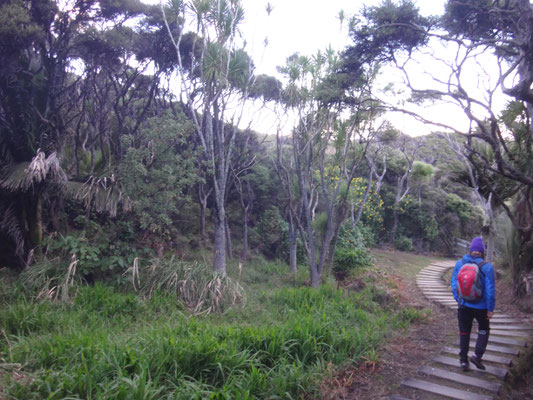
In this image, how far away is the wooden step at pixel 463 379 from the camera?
12.3 ft

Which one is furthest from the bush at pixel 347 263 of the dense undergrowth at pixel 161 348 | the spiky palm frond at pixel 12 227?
the spiky palm frond at pixel 12 227

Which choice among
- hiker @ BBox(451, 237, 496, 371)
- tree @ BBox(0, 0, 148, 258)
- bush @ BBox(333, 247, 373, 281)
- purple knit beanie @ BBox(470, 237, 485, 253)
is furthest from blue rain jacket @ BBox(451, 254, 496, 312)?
tree @ BBox(0, 0, 148, 258)

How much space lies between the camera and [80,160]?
8461 millimetres

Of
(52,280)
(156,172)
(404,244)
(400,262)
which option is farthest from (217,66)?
(404,244)

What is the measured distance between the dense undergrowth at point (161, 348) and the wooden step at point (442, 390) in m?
0.58

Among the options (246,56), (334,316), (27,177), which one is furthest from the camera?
(246,56)

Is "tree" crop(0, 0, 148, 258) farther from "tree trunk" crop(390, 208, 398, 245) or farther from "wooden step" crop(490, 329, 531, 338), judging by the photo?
"tree trunk" crop(390, 208, 398, 245)

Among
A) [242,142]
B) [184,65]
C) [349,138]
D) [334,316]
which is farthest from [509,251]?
[184,65]

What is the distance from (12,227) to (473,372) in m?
7.41

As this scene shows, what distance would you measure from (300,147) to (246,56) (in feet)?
8.74

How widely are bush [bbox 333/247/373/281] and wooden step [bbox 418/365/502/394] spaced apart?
5115 millimetres

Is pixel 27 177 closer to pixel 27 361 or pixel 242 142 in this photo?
pixel 27 361

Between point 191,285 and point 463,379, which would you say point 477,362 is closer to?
point 463,379

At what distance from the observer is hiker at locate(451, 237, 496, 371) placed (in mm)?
4156
